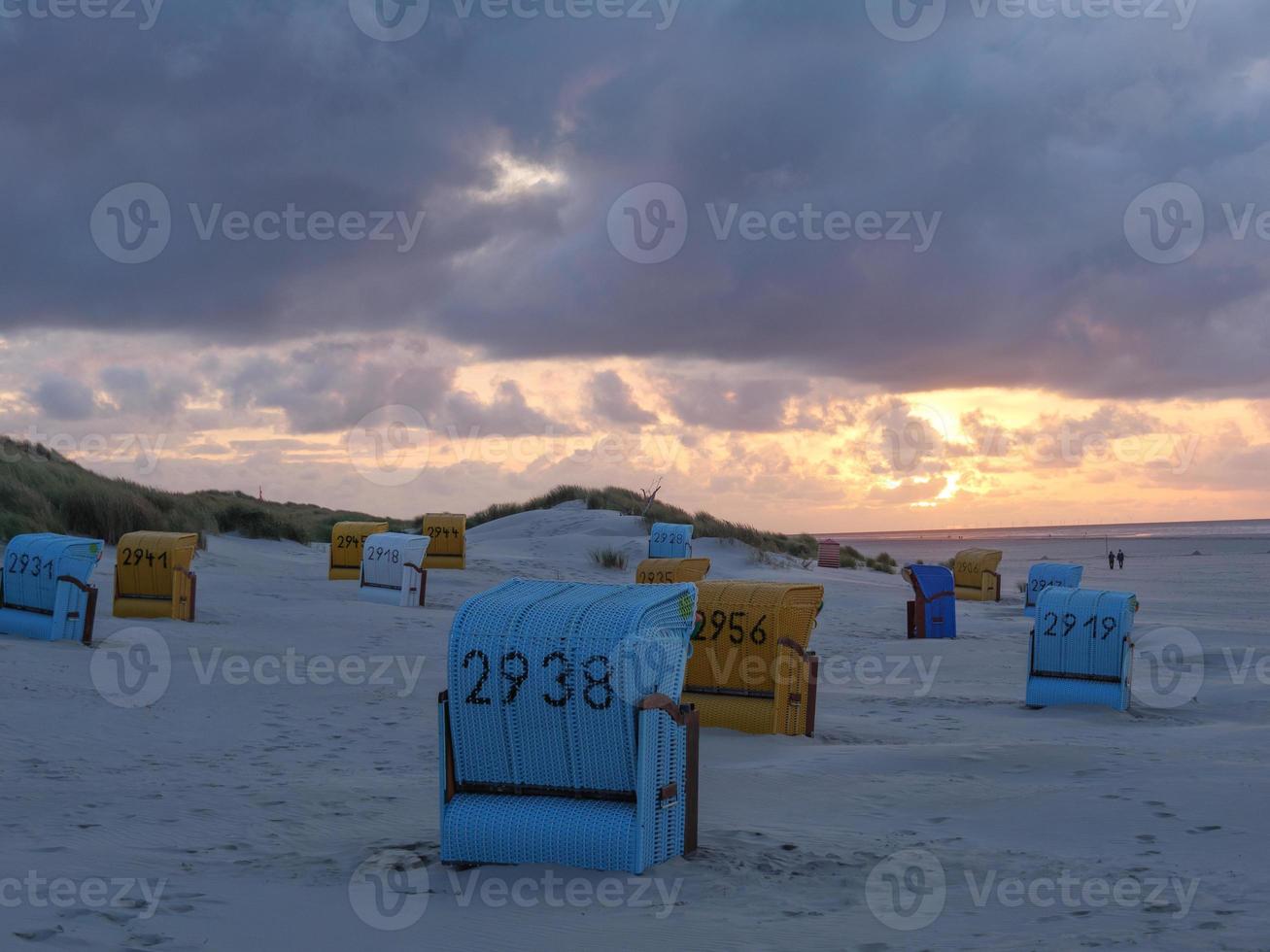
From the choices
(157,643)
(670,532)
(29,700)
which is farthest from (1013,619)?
(29,700)

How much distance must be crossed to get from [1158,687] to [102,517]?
75.1 feet

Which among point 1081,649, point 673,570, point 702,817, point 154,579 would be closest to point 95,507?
point 154,579

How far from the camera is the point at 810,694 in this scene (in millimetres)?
10484

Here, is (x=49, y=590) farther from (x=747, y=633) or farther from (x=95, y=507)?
(x=95, y=507)

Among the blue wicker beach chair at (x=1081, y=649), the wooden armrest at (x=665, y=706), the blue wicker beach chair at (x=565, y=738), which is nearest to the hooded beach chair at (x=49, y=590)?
the blue wicker beach chair at (x=565, y=738)

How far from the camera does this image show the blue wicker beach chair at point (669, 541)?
102ft

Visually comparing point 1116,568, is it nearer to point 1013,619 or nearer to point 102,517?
point 1013,619

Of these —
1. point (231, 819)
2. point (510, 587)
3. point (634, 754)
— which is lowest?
point (231, 819)

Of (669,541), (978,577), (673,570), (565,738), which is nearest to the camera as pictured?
(565,738)

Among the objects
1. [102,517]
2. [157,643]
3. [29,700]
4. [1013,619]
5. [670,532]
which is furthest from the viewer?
[670,532]

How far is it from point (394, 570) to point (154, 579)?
5772 mm

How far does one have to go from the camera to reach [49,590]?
45.4 feet

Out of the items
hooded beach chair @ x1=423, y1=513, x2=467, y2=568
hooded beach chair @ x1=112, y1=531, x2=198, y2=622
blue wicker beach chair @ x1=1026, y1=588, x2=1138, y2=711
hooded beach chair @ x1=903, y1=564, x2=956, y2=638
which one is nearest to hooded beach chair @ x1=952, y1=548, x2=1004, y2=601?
hooded beach chair @ x1=903, y1=564, x2=956, y2=638

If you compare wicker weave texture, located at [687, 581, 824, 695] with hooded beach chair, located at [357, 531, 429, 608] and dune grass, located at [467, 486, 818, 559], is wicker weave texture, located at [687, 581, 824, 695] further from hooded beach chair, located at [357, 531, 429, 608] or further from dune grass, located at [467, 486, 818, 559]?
dune grass, located at [467, 486, 818, 559]
